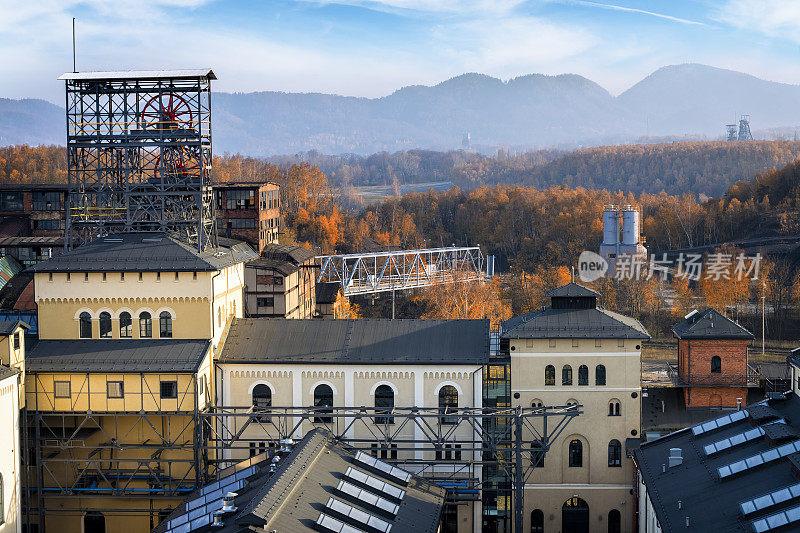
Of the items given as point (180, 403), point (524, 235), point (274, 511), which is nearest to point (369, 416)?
point (180, 403)

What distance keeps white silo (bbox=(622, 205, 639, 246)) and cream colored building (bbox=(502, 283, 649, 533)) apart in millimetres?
71421

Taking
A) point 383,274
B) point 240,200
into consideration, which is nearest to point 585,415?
point 240,200

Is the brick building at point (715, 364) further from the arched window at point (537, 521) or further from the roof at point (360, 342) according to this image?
the roof at point (360, 342)

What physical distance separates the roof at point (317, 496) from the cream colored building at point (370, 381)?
6587 millimetres

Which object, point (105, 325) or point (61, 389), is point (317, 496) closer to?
point (61, 389)

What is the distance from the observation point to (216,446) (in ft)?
148

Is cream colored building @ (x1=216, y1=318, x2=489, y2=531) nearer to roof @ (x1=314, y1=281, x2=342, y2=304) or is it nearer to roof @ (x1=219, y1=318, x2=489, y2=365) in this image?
roof @ (x1=219, y1=318, x2=489, y2=365)

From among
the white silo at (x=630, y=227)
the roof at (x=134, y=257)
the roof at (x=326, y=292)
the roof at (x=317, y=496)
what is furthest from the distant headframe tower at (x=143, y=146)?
the white silo at (x=630, y=227)

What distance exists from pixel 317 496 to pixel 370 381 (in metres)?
13.6

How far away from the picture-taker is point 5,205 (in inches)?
3639

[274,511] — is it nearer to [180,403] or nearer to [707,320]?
[180,403]

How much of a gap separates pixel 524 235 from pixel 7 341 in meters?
104

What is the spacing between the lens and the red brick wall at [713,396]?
49625mm

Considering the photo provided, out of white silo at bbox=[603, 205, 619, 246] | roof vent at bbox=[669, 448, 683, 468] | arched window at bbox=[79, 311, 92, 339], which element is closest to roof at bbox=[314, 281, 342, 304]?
white silo at bbox=[603, 205, 619, 246]
